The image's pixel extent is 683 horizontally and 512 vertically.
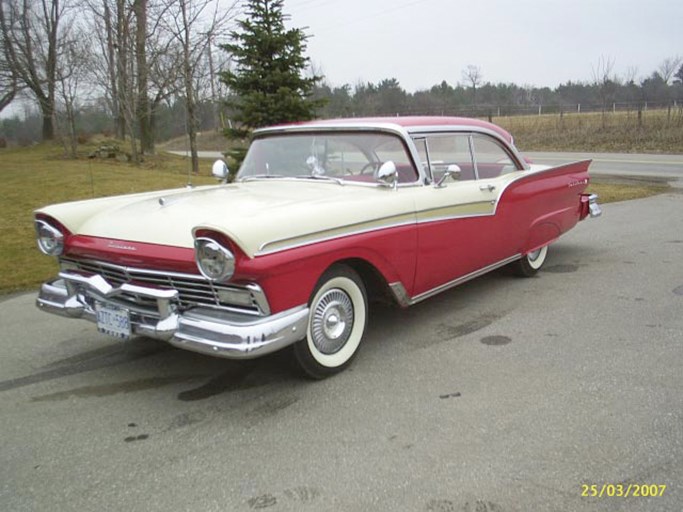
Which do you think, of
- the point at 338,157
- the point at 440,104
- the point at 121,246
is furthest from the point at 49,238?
the point at 440,104

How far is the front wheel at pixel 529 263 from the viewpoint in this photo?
18.7 feet

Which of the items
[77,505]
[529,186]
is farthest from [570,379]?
[77,505]

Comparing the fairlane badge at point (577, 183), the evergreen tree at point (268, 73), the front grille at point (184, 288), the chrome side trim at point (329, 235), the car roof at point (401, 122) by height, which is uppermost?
the evergreen tree at point (268, 73)

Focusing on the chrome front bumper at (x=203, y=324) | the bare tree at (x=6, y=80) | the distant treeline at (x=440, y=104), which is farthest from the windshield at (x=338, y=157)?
the bare tree at (x=6, y=80)

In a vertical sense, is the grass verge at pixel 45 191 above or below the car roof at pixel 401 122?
below

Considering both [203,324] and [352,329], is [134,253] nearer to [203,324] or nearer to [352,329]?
[203,324]

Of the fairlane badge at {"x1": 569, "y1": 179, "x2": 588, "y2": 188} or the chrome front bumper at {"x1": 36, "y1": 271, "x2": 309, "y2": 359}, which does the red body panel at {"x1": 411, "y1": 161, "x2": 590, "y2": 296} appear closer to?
the fairlane badge at {"x1": 569, "y1": 179, "x2": 588, "y2": 188}

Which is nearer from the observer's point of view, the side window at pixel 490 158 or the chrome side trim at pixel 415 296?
the chrome side trim at pixel 415 296

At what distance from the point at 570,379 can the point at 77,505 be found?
2692 mm

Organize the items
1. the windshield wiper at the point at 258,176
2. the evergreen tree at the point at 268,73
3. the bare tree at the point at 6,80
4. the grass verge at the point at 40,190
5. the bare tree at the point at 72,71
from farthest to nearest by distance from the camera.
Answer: the bare tree at the point at 6,80, the bare tree at the point at 72,71, the evergreen tree at the point at 268,73, the grass verge at the point at 40,190, the windshield wiper at the point at 258,176

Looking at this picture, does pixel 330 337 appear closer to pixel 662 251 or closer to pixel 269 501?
pixel 269 501

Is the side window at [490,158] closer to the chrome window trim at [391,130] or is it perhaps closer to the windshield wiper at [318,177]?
the chrome window trim at [391,130]

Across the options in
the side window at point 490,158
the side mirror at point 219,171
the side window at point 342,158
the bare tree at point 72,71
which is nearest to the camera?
the side window at point 342,158

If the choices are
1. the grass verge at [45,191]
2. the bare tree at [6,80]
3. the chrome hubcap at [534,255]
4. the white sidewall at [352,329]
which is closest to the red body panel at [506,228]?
the chrome hubcap at [534,255]
